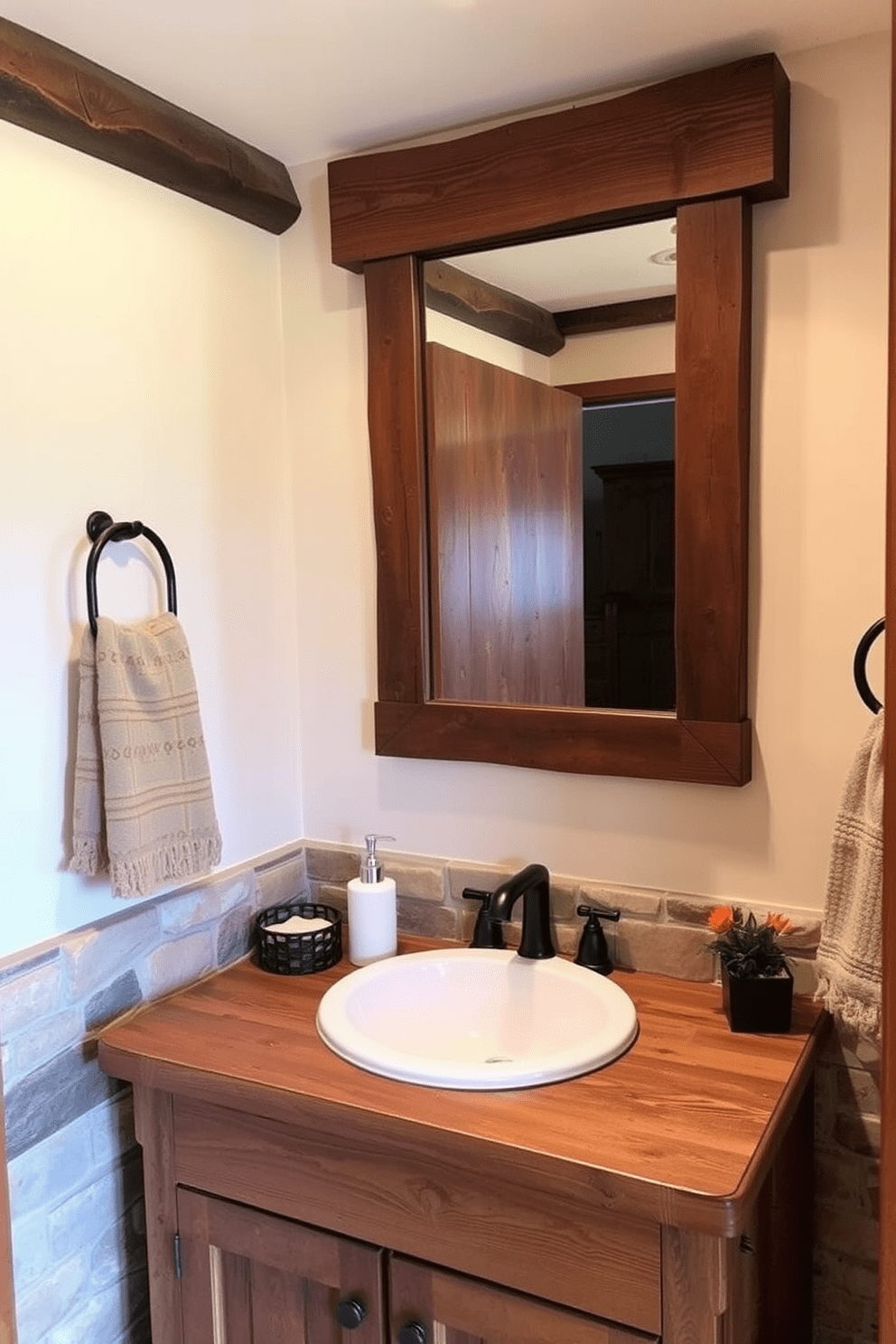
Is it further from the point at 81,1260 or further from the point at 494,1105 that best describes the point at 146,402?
the point at 81,1260

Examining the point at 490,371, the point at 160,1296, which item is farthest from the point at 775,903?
the point at 160,1296

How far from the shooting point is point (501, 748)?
173 centimetres

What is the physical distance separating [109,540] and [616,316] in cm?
82

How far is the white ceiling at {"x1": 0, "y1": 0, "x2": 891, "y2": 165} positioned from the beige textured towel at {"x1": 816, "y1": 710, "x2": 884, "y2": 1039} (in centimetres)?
93

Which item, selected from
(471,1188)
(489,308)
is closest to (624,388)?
(489,308)

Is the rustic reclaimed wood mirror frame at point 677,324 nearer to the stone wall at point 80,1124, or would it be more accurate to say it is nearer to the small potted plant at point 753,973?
the small potted plant at point 753,973

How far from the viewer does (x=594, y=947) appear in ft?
5.38

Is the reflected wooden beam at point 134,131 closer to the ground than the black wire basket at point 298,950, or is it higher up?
higher up

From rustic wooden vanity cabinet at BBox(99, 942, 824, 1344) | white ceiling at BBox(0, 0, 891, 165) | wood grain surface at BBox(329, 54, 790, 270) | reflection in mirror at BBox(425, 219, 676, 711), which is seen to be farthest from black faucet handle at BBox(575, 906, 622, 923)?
white ceiling at BBox(0, 0, 891, 165)

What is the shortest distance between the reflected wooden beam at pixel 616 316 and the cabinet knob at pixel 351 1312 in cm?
138

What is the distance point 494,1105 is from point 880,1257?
57 cm

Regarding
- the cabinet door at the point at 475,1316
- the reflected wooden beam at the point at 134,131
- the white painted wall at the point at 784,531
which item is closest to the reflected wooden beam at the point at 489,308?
the white painted wall at the point at 784,531

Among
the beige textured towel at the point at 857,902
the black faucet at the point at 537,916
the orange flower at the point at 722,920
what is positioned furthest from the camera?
the black faucet at the point at 537,916

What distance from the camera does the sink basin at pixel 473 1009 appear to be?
147 centimetres
